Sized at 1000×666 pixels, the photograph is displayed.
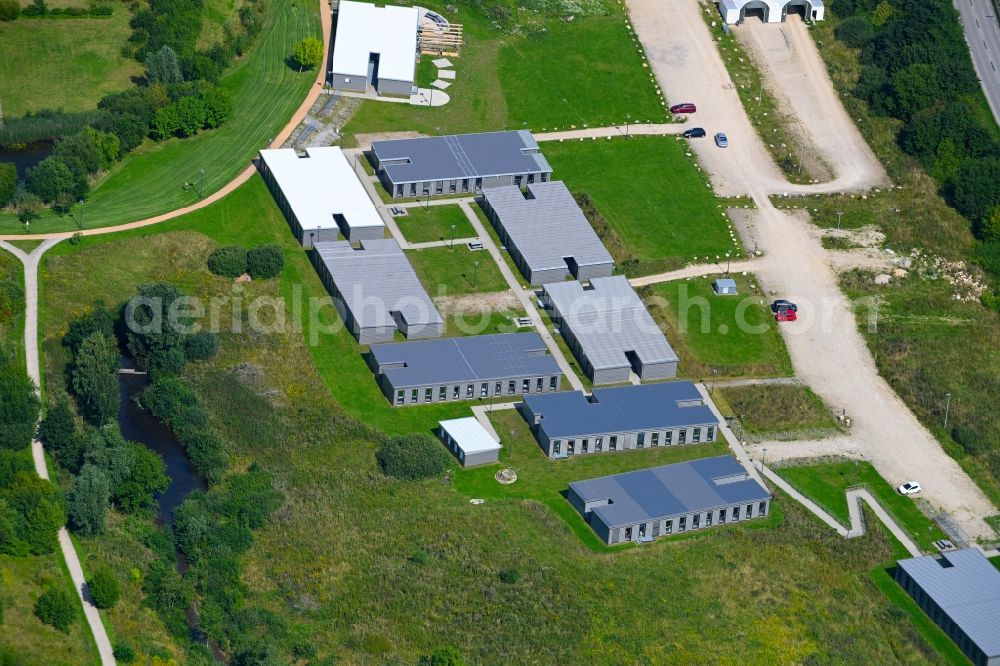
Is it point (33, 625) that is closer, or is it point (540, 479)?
point (33, 625)

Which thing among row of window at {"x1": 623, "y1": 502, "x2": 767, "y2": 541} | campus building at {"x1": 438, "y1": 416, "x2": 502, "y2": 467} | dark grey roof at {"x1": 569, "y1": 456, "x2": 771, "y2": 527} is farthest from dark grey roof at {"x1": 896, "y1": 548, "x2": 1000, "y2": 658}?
campus building at {"x1": 438, "y1": 416, "x2": 502, "y2": 467}

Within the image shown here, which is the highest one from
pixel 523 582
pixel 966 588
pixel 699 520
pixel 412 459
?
pixel 412 459

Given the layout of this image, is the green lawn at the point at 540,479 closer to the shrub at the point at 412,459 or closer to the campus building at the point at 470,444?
the campus building at the point at 470,444

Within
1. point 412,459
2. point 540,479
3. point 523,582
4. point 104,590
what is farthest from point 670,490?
point 104,590

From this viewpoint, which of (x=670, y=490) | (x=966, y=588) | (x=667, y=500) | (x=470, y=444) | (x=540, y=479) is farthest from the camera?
(x=470, y=444)

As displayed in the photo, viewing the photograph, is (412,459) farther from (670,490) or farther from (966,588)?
(966,588)

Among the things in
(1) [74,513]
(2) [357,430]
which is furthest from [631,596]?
(1) [74,513]

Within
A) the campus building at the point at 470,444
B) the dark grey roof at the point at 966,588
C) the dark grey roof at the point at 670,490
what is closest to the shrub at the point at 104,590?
the campus building at the point at 470,444
